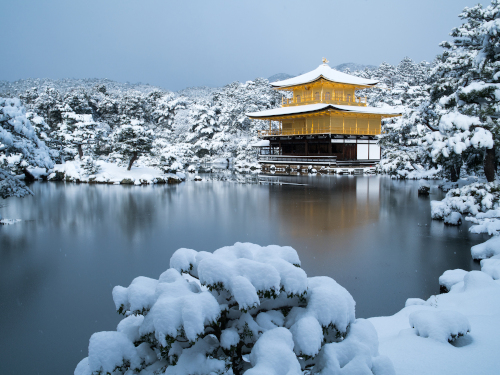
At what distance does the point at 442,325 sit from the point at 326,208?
821 cm

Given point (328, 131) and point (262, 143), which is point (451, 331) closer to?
point (328, 131)

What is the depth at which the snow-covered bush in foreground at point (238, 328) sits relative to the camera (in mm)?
Result: 1881

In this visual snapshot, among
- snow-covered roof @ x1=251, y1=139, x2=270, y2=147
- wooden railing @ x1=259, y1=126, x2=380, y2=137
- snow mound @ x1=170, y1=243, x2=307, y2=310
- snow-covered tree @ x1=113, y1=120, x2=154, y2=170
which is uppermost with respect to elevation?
wooden railing @ x1=259, y1=126, x2=380, y2=137

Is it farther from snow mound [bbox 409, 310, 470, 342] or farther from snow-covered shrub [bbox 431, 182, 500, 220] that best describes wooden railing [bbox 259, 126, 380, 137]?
snow mound [bbox 409, 310, 470, 342]

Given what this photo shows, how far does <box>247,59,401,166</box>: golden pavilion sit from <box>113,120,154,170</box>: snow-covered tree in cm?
1095

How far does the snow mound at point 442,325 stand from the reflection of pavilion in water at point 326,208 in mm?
4730

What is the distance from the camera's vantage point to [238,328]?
2.11 meters

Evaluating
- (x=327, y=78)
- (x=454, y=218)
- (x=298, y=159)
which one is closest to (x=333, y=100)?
(x=327, y=78)

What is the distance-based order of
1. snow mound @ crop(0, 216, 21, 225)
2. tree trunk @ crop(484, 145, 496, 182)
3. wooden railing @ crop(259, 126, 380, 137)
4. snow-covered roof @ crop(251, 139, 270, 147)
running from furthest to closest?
snow-covered roof @ crop(251, 139, 270, 147) → wooden railing @ crop(259, 126, 380, 137) → snow mound @ crop(0, 216, 21, 225) → tree trunk @ crop(484, 145, 496, 182)

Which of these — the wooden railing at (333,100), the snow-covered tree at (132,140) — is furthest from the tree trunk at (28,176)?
the wooden railing at (333,100)

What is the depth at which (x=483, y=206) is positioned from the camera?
823 cm

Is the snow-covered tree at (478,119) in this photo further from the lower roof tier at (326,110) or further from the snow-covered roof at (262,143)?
the snow-covered roof at (262,143)

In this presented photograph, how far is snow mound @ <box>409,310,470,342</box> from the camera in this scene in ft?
9.73

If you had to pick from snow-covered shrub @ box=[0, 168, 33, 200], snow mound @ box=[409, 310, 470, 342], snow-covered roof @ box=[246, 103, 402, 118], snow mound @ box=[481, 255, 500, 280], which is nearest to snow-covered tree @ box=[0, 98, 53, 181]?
snow-covered shrub @ box=[0, 168, 33, 200]
